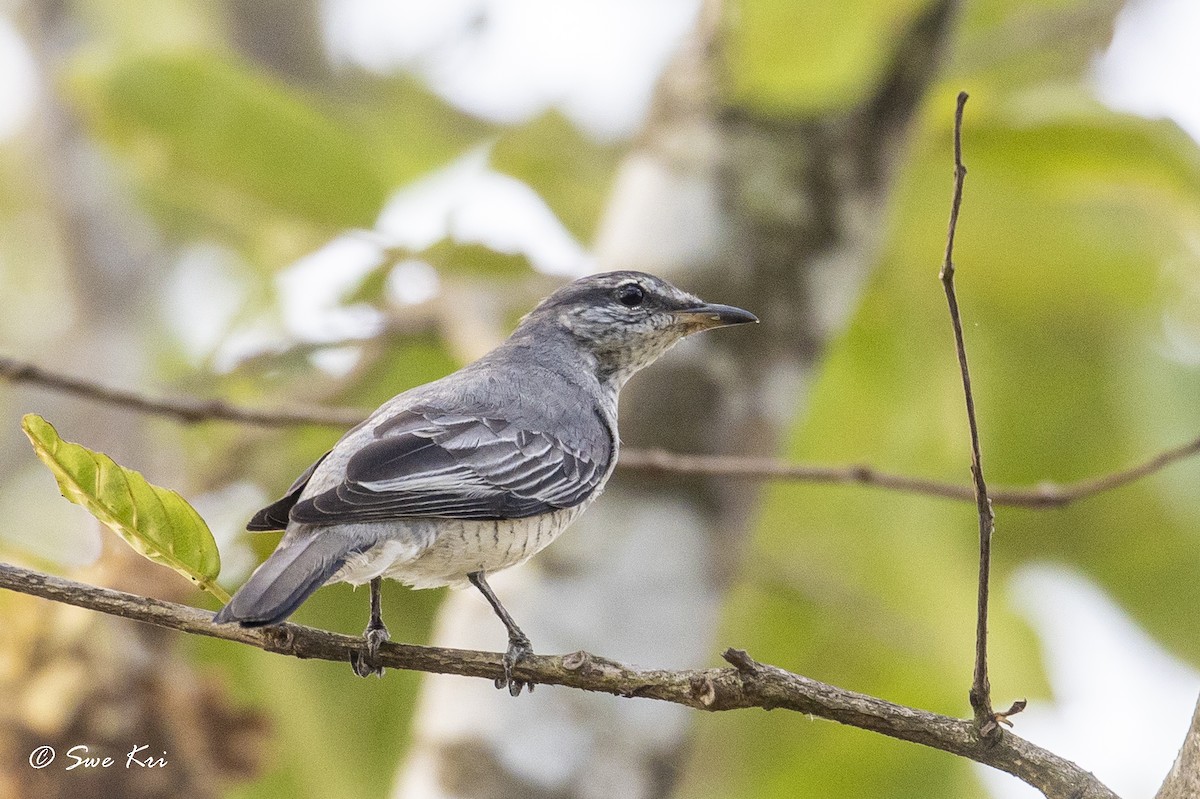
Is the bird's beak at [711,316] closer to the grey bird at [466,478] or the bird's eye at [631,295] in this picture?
the grey bird at [466,478]

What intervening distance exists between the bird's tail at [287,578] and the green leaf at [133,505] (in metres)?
0.12

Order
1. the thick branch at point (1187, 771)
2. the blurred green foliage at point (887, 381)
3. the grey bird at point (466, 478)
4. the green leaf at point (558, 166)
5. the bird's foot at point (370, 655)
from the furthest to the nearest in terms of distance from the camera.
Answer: the green leaf at point (558, 166) → the blurred green foliage at point (887, 381) → the grey bird at point (466, 478) → the bird's foot at point (370, 655) → the thick branch at point (1187, 771)

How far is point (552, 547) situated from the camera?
14.7ft

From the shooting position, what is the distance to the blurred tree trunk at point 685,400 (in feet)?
13.7

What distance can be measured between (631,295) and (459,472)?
138 cm

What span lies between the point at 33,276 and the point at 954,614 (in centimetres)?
802

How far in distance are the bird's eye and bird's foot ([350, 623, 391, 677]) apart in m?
1.64

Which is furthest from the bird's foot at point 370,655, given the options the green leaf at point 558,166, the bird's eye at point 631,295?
the green leaf at point 558,166

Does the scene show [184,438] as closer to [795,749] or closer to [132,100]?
[132,100]

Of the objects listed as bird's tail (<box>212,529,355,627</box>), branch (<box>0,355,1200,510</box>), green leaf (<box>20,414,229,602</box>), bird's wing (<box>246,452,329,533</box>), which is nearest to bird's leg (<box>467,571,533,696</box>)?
bird's tail (<box>212,529,355,627</box>)

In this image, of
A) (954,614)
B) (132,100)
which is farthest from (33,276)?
(954,614)

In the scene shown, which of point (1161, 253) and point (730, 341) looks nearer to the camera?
point (730, 341)

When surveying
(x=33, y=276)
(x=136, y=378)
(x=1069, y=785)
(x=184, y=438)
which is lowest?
(x=1069, y=785)

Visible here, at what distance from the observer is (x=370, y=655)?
2684mm
